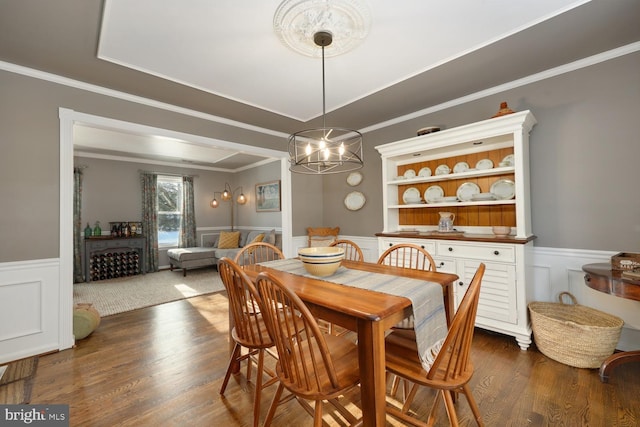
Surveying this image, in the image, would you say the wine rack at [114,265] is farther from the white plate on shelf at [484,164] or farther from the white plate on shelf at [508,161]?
the white plate on shelf at [508,161]

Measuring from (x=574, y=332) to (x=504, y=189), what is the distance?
1330 mm

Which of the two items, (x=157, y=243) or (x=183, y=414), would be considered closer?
(x=183, y=414)

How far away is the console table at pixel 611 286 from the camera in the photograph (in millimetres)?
1653

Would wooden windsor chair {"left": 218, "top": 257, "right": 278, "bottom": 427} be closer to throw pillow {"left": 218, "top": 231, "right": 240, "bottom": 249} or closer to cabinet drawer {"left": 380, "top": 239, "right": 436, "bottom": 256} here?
cabinet drawer {"left": 380, "top": 239, "right": 436, "bottom": 256}

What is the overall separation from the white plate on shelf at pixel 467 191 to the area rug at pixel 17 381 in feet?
13.1

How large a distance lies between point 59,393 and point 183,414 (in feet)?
3.24

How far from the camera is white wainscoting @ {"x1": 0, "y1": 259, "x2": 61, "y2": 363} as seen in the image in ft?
7.65

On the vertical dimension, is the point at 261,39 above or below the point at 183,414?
above

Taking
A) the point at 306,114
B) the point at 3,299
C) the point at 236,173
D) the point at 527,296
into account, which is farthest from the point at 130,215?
the point at 527,296

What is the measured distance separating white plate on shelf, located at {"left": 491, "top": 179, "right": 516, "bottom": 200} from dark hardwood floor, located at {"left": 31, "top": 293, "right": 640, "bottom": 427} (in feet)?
4.48

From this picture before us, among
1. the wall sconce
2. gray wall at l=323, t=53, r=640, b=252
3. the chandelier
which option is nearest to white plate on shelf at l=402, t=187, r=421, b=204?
gray wall at l=323, t=53, r=640, b=252

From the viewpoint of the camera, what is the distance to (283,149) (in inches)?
170

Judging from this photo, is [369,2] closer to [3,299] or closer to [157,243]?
[3,299]

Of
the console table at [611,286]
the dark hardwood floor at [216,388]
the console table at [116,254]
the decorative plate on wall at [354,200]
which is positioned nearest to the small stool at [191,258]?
the console table at [116,254]
